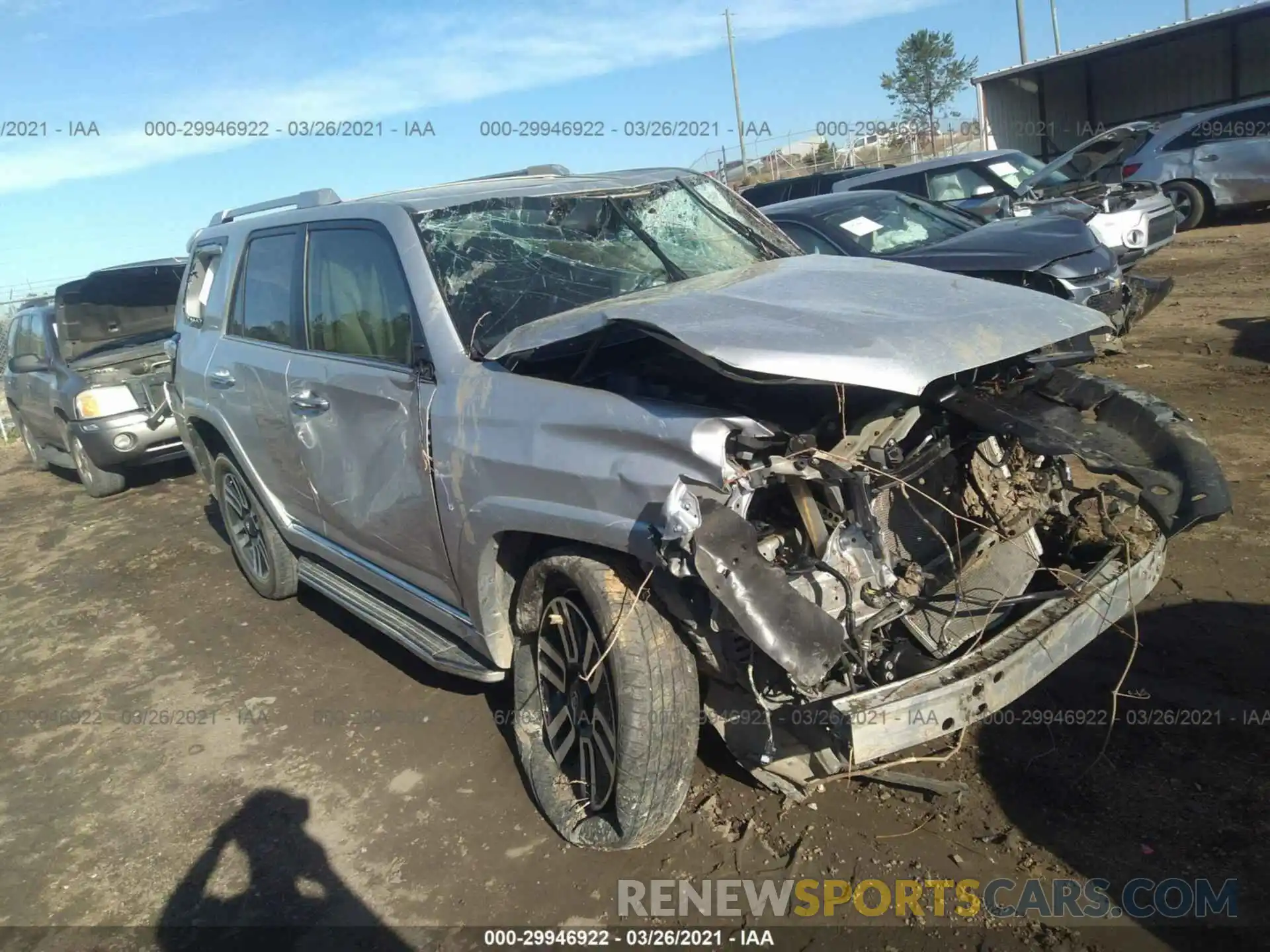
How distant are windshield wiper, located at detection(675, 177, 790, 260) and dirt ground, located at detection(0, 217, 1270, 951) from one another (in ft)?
6.94

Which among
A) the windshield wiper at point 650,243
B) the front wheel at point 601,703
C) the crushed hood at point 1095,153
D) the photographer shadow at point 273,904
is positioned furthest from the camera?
the crushed hood at point 1095,153

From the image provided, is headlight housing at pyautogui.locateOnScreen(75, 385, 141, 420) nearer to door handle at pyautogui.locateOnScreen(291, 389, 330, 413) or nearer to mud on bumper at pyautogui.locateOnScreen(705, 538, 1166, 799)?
door handle at pyautogui.locateOnScreen(291, 389, 330, 413)

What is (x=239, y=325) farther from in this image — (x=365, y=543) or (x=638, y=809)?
(x=638, y=809)

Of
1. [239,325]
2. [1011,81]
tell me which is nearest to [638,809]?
[239,325]

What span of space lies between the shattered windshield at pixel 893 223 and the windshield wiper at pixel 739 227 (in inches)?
116

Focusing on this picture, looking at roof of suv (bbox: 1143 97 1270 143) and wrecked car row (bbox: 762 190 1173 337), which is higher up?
roof of suv (bbox: 1143 97 1270 143)

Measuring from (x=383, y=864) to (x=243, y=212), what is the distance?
3737mm

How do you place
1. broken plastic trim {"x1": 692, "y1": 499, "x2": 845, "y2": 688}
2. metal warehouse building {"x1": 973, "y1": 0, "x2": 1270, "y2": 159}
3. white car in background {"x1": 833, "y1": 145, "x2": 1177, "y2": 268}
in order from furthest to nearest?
metal warehouse building {"x1": 973, "y1": 0, "x2": 1270, "y2": 159}
white car in background {"x1": 833, "y1": 145, "x2": 1177, "y2": 268}
broken plastic trim {"x1": 692, "y1": 499, "x2": 845, "y2": 688}

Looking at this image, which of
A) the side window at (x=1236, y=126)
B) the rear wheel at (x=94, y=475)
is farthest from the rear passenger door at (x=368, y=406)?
the side window at (x=1236, y=126)

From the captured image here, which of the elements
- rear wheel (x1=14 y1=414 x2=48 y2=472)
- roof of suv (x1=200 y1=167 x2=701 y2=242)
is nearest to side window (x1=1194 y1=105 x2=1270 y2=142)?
roof of suv (x1=200 y1=167 x2=701 y2=242)

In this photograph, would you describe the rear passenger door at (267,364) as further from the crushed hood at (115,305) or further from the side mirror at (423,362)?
the crushed hood at (115,305)

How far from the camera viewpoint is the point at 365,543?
402 centimetres

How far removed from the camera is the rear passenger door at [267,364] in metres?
4.31

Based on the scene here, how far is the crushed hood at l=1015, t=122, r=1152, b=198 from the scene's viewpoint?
11.2 metres
